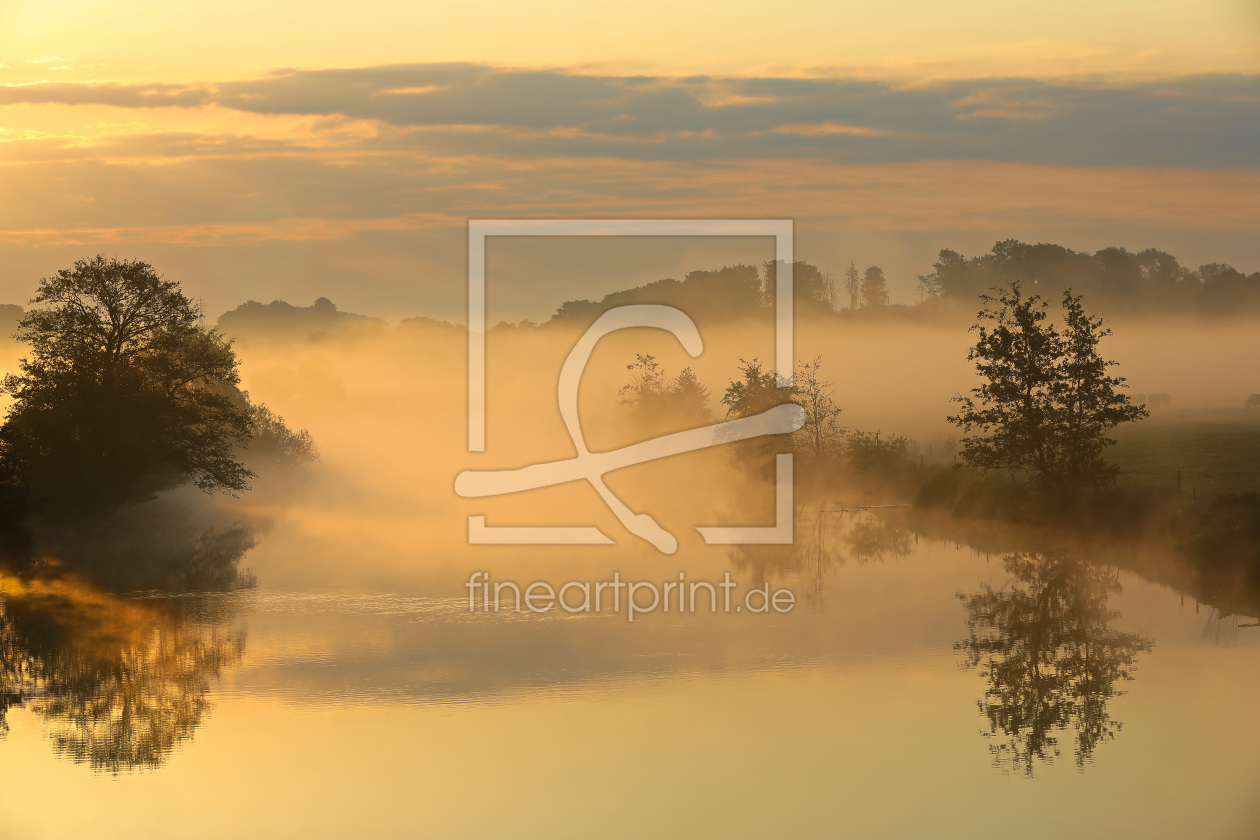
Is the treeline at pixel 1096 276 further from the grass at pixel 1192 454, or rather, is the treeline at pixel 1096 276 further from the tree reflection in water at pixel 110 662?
the tree reflection in water at pixel 110 662

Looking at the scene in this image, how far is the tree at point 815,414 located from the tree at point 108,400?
1307 inches

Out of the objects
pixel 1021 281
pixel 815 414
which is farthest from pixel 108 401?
pixel 1021 281

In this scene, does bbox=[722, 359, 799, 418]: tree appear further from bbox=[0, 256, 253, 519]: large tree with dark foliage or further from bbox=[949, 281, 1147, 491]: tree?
bbox=[0, 256, 253, 519]: large tree with dark foliage

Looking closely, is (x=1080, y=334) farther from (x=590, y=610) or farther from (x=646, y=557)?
(x=590, y=610)

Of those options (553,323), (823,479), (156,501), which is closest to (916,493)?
(823,479)

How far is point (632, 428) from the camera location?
294 ft

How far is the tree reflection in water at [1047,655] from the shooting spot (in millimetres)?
27750

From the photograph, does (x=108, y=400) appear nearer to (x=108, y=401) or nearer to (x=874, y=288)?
(x=108, y=401)

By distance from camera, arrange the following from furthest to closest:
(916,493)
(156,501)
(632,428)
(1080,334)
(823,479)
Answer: (632,428)
(823,479)
(916,493)
(156,501)
(1080,334)

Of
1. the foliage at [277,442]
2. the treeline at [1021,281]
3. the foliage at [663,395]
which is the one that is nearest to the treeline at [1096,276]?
the treeline at [1021,281]

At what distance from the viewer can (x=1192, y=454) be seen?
183 ft

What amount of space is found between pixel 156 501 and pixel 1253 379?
74053 millimetres

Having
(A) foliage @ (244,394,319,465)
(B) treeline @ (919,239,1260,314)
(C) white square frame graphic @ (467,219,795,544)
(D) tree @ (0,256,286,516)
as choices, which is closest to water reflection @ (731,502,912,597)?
(C) white square frame graphic @ (467,219,795,544)

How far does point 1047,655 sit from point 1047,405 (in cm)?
1769
